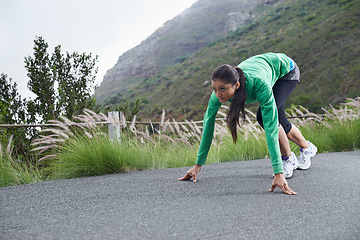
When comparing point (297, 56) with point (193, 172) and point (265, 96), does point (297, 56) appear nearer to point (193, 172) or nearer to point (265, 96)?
point (193, 172)

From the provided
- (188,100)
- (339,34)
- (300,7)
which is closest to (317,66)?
(339,34)

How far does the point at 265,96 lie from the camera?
237cm

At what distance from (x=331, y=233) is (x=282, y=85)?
1602mm

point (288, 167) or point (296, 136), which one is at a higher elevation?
point (296, 136)

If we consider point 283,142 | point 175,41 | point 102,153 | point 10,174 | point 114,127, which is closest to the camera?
point 283,142

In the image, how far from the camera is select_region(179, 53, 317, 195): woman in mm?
2330

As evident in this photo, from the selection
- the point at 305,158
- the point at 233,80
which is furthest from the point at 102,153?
the point at 305,158

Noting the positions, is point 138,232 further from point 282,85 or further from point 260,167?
point 260,167

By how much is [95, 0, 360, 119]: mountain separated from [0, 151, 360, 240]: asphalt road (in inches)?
829

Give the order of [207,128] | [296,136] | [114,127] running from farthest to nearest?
[114,127] → [296,136] → [207,128]

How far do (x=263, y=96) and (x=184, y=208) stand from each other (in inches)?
37.4

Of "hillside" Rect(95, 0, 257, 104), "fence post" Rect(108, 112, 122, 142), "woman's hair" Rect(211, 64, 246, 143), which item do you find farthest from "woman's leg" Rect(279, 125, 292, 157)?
"hillside" Rect(95, 0, 257, 104)

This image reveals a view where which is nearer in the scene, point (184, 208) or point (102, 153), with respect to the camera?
point (184, 208)

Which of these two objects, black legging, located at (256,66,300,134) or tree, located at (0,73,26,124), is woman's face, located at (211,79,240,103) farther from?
tree, located at (0,73,26,124)
